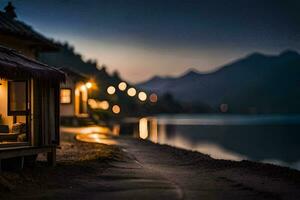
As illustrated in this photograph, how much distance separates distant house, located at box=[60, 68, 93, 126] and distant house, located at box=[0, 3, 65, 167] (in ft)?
78.7

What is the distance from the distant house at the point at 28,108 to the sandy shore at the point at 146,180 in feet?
2.26

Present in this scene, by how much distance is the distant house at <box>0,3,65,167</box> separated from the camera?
44.6 ft

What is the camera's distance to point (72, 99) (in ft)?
134

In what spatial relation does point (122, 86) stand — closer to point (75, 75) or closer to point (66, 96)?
point (75, 75)

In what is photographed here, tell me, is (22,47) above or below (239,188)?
above

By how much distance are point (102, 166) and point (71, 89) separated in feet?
85.8

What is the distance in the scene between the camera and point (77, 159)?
54.7 feet

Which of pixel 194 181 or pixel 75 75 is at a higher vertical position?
pixel 75 75

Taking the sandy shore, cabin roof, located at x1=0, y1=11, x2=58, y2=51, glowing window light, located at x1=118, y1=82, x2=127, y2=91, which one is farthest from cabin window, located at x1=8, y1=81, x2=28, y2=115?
glowing window light, located at x1=118, y1=82, x2=127, y2=91

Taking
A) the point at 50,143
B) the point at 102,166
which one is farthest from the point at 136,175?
the point at 50,143

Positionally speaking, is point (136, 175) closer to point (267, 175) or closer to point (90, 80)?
point (267, 175)

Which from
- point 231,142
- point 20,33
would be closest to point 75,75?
point 20,33

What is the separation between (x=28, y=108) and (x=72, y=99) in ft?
88.0

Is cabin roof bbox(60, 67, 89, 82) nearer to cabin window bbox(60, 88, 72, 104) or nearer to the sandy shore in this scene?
cabin window bbox(60, 88, 72, 104)
